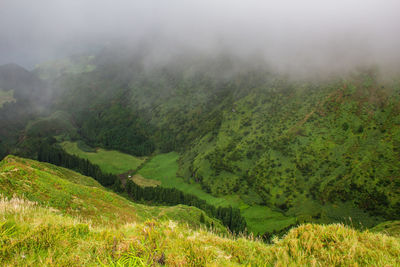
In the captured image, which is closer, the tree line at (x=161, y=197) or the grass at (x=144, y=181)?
the tree line at (x=161, y=197)

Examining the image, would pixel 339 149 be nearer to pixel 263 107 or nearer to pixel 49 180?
pixel 263 107

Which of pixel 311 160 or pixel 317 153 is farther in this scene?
pixel 317 153

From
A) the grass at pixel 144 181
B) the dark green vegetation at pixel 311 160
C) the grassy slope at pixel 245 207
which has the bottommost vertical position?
the grass at pixel 144 181

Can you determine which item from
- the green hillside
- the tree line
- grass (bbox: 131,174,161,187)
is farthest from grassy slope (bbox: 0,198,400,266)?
grass (bbox: 131,174,161,187)

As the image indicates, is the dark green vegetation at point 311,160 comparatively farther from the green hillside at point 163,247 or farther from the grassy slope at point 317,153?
the green hillside at point 163,247

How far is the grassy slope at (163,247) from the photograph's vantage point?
12.5 feet

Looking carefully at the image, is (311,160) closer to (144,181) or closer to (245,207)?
(245,207)

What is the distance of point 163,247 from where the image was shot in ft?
14.9

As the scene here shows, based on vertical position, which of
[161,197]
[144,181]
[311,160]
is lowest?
[144,181]

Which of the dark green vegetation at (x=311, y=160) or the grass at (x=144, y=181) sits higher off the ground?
the dark green vegetation at (x=311, y=160)

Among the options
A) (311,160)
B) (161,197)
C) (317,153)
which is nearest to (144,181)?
(161,197)

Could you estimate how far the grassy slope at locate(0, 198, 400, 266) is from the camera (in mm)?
3811

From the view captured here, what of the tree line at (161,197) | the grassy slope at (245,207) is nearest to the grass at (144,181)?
the grassy slope at (245,207)

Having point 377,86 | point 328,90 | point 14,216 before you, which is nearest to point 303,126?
point 328,90
